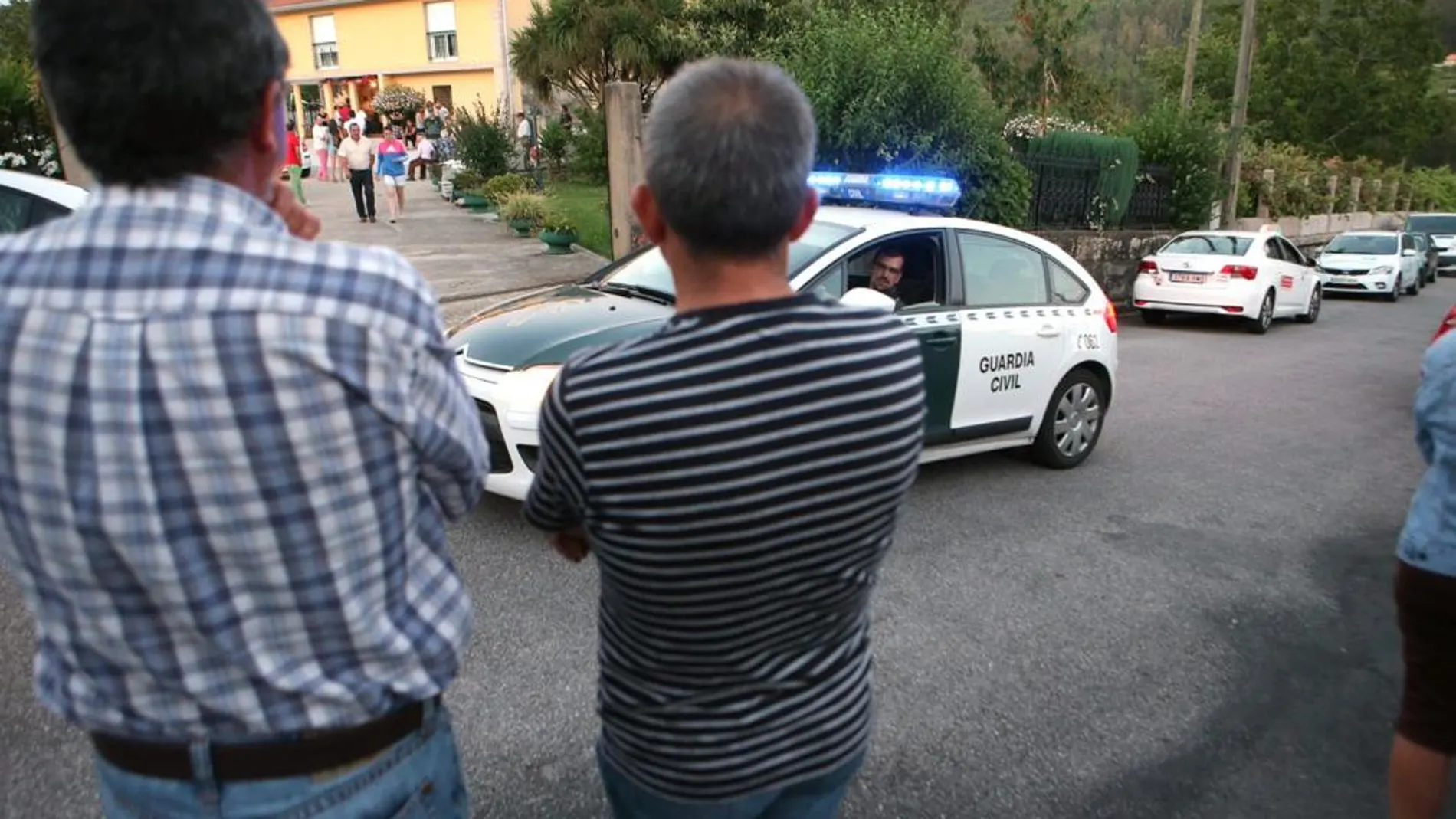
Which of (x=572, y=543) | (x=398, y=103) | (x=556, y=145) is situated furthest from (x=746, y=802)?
(x=398, y=103)

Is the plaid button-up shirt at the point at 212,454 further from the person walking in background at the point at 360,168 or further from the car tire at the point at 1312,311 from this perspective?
the car tire at the point at 1312,311

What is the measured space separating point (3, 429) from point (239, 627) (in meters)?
0.34

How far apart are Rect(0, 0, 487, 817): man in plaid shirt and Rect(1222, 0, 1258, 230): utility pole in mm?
20345

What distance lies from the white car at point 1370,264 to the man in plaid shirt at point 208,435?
2190 cm

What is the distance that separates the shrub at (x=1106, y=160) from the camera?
1538 centimetres

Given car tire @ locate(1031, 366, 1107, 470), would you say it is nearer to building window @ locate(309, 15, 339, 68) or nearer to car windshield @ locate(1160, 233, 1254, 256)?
car windshield @ locate(1160, 233, 1254, 256)

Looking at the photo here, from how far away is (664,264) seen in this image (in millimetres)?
5176

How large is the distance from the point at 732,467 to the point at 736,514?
2.6 inches

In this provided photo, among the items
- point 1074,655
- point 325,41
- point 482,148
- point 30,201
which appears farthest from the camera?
point 325,41

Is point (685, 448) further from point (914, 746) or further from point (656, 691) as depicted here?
point (914, 746)

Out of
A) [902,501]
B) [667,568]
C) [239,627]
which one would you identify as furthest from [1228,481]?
[239,627]

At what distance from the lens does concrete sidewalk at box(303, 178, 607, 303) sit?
37.9ft

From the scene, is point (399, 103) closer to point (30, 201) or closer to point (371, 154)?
point (371, 154)

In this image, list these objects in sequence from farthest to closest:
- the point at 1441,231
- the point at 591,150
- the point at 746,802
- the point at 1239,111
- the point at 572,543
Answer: the point at 1441,231 < the point at 591,150 < the point at 1239,111 < the point at 572,543 < the point at 746,802
